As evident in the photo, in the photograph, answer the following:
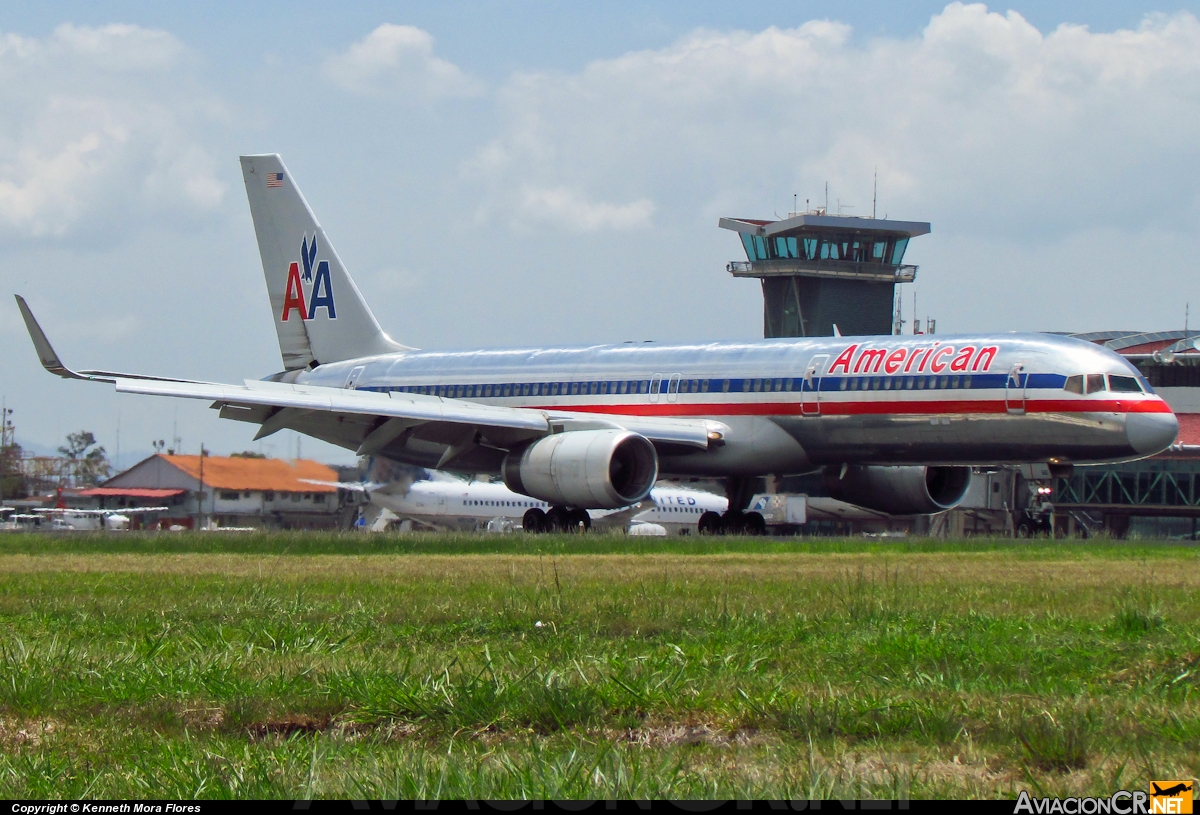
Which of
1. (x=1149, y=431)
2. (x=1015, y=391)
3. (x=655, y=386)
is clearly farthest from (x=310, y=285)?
(x=1149, y=431)

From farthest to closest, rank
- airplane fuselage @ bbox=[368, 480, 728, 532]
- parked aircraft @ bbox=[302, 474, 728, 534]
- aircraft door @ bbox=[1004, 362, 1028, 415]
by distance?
airplane fuselage @ bbox=[368, 480, 728, 532] → parked aircraft @ bbox=[302, 474, 728, 534] → aircraft door @ bbox=[1004, 362, 1028, 415]

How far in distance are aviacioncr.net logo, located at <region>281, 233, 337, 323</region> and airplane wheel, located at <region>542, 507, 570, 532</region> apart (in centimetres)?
975

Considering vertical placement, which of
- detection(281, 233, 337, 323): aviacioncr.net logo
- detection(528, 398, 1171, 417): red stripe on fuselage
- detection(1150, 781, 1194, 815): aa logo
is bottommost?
detection(1150, 781, 1194, 815): aa logo

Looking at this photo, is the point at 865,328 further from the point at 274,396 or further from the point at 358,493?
the point at 274,396

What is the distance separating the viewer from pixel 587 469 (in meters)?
24.2

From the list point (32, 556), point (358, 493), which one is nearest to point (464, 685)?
point (32, 556)

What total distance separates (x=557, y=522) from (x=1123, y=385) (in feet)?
33.1

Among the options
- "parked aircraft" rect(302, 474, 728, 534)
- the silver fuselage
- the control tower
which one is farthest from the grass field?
the control tower

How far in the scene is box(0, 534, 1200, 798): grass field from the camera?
421 cm

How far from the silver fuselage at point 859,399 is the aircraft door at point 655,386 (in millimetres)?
27

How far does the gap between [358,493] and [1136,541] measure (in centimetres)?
4672

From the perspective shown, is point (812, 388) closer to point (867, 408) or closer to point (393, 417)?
point (867, 408)

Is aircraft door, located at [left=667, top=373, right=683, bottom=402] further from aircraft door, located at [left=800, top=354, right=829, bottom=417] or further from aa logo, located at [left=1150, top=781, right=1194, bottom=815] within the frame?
aa logo, located at [left=1150, top=781, right=1194, bottom=815]

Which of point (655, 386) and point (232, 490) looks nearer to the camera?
point (655, 386)
